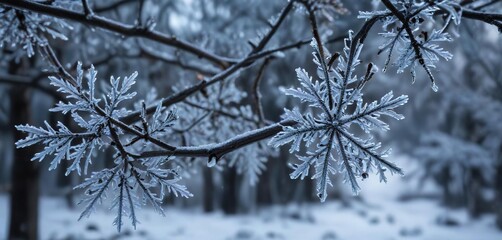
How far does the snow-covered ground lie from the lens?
973 centimetres

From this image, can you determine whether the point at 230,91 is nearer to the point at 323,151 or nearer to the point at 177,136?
the point at 177,136

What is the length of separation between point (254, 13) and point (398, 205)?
48.7 feet

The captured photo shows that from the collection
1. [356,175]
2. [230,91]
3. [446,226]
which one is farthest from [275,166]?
[356,175]

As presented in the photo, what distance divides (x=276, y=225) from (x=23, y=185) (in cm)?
673

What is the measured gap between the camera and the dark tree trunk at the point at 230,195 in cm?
1388

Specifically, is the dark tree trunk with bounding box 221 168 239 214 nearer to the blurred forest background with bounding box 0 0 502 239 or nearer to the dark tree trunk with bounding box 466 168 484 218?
the blurred forest background with bounding box 0 0 502 239

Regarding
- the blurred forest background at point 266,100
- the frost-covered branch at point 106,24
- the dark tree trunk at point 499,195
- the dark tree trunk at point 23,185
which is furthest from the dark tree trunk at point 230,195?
the frost-covered branch at point 106,24

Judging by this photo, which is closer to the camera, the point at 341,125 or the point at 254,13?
the point at 341,125

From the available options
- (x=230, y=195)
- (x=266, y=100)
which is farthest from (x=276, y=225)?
(x=266, y=100)

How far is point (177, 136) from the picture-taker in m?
3.06

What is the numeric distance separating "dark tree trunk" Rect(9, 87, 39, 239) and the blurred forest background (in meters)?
0.02

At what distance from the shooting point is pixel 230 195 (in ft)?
45.7

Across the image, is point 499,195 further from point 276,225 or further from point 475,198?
point 276,225

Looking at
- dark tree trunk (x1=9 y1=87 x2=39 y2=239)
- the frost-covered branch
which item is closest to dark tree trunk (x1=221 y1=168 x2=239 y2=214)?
dark tree trunk (x1=9 y1=87 x2=39 y2=239)
